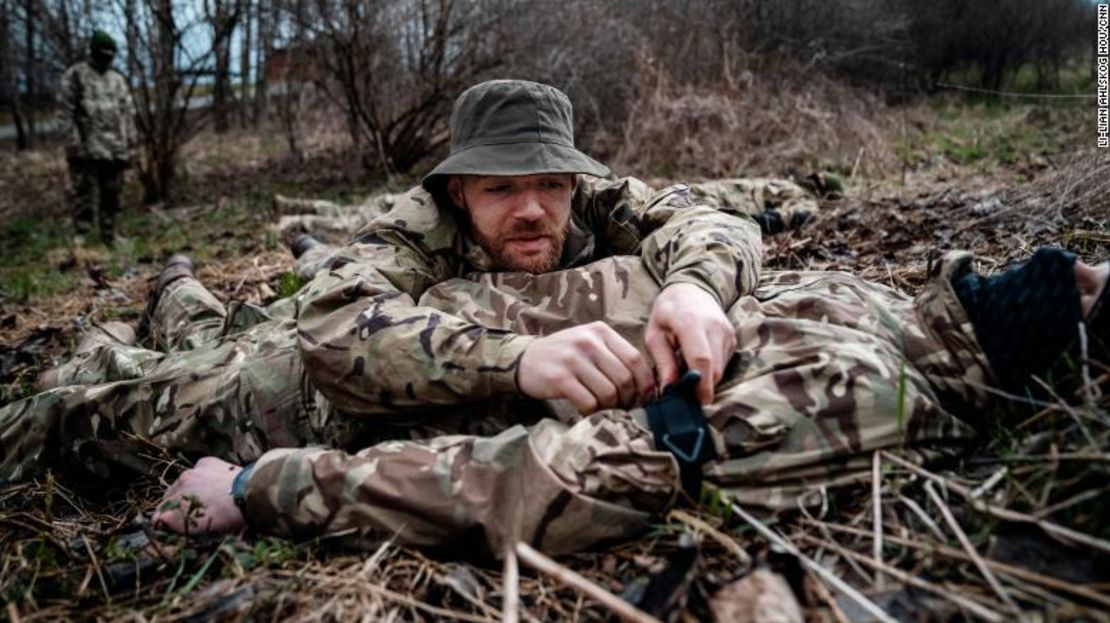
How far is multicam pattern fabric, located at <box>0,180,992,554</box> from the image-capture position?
150 cm

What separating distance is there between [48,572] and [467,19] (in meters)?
8.57

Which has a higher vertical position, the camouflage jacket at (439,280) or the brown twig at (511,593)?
the camouflage jacket at (439,280)

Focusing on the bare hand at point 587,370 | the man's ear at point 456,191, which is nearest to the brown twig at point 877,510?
the bare hand at point 587,370

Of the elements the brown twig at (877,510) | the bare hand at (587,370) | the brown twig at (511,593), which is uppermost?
the bare hand at (587,370)

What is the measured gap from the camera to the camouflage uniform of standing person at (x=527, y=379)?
1.50 meters

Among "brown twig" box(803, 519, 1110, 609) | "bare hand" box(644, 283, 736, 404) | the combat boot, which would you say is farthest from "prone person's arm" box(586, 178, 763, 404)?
the combat boot

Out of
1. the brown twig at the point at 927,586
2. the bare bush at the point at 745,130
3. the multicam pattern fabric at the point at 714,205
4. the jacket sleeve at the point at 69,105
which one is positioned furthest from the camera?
the jacket sleeve at the point at 69,105

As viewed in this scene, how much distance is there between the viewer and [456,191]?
2480mm

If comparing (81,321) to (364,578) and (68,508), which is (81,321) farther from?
(364,578)

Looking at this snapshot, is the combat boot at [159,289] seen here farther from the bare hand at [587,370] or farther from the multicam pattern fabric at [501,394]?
the bare hand at [587,370]

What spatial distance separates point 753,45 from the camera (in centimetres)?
1126

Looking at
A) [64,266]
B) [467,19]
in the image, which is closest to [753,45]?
[467,19]

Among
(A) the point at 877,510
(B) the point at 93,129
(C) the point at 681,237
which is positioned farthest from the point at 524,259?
(B) the point at 93,129

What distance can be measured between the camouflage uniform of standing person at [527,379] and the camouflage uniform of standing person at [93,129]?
6550mm
